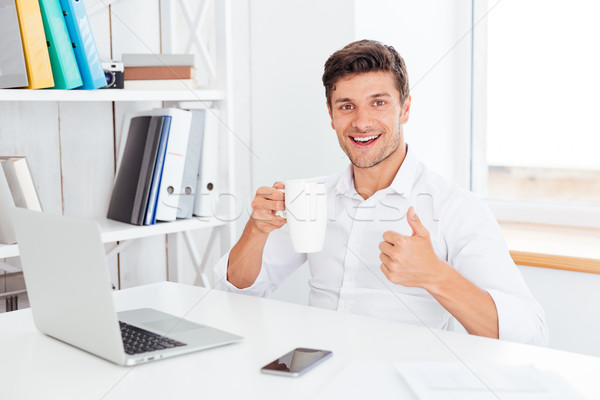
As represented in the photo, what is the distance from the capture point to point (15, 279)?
165cm

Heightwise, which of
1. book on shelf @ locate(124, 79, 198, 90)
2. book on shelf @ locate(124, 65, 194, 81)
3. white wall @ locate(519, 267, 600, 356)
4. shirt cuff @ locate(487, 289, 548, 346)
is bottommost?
white wall @ locate(519, 267, 600, 356)

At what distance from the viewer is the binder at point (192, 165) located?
64.6 inches

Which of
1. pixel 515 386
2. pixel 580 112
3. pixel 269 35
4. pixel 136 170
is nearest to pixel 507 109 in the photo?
pixel 580 112

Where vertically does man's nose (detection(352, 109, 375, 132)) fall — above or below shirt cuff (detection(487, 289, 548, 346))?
above

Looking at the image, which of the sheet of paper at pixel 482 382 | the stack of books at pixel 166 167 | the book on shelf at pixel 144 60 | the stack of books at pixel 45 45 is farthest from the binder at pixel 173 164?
the sheet of paper at pixel 482 382

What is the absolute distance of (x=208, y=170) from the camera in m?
1.68

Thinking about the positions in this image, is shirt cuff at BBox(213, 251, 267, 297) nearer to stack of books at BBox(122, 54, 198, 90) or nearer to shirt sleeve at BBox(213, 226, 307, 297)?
shirt sleeve at BBox(213, 226, 307, 297)

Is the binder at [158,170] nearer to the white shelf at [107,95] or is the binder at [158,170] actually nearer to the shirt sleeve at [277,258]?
the white shelf at [107,95]

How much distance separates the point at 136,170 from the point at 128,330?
2.31 feet

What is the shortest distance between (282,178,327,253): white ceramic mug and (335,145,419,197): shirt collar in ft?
0.89

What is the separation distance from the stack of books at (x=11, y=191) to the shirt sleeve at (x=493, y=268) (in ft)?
3.04

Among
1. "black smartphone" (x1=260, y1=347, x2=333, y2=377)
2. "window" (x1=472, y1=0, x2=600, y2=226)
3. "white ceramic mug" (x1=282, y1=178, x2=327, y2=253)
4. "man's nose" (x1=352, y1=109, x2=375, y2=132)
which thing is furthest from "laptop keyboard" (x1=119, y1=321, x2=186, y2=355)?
"window" (x1=472, y1=0, x2=600, y2=226)

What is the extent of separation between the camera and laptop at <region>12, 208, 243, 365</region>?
82cm

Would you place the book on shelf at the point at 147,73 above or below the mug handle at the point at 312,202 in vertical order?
above
